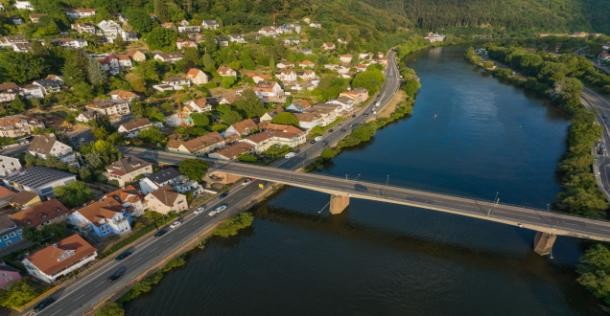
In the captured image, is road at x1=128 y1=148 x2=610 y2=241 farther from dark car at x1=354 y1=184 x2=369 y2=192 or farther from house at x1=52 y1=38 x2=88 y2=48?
house at x1=52 y1=38 x2=88 y2=48

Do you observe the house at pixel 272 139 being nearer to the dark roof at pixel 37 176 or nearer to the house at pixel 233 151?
the house at pixel 233 151

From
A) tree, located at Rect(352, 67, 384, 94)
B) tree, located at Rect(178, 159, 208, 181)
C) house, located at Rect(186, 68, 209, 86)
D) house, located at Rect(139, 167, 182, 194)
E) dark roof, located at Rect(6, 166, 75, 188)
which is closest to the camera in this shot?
dark roof, located at Rect(6, 166, 75, 188)

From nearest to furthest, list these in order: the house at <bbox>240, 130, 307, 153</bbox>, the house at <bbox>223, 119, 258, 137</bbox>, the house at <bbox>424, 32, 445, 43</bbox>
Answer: the house at <bbox>240, 130, 307, 153</bbox>, the house at <bbox>223, 119, 258, 137</bbox>, the house at <bbox>424, 32, 445, 43</bbox>

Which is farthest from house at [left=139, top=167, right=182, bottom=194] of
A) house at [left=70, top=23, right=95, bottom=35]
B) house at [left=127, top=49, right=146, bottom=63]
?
house at [left=70, top=23, right=95, bottom=35]

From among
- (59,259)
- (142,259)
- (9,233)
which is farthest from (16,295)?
(9,233)

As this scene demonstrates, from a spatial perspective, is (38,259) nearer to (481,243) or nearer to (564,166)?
(481,243)

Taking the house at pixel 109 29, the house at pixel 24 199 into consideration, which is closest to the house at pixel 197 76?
the house at pixel 109 29
